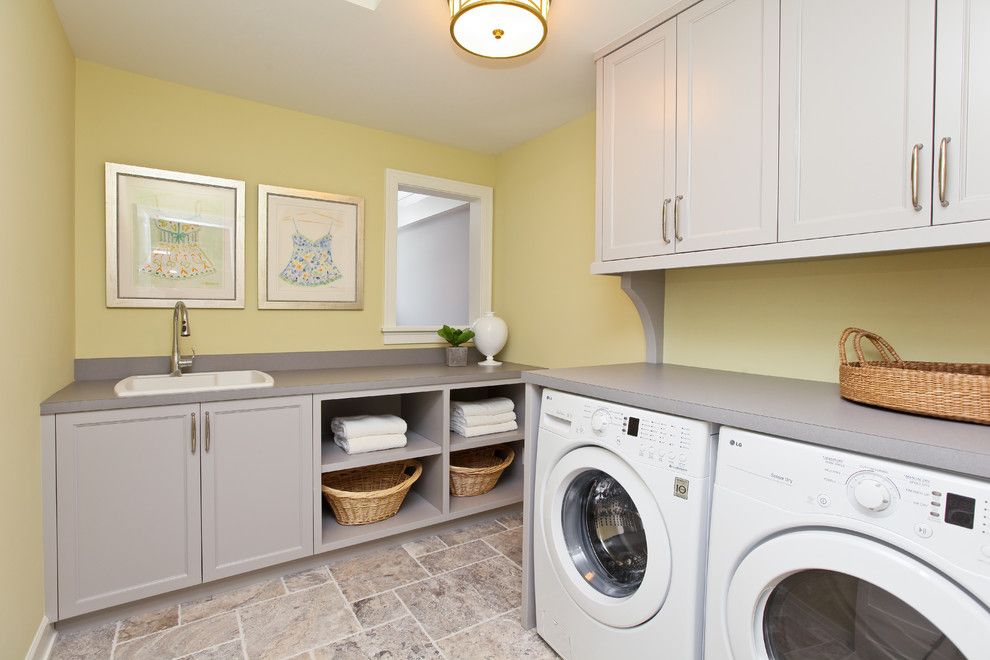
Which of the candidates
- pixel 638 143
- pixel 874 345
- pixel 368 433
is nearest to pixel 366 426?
pixel 368 433

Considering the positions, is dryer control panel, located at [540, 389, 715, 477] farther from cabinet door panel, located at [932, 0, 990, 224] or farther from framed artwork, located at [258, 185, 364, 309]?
framed artwork, located at [258, 185, 364, 309]

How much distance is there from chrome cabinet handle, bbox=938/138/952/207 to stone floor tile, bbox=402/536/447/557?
2.33 m

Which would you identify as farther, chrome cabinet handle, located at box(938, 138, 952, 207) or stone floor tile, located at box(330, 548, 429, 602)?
stone floor tile, located at box(330, 548, 429, 602)

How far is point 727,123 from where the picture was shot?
1627mm

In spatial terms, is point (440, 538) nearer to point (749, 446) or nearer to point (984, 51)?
point (749, 446)

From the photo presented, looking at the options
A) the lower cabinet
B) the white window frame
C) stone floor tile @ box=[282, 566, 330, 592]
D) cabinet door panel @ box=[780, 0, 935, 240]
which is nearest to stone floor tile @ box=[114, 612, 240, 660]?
the lower cabinet

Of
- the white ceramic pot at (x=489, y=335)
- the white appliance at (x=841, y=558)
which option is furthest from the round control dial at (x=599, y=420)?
the white ceramic pot at (x=489, y=335)

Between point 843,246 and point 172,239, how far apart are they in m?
2.70

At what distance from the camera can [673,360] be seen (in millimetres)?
2252

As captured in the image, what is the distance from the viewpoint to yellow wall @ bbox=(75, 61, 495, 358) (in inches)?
87.0

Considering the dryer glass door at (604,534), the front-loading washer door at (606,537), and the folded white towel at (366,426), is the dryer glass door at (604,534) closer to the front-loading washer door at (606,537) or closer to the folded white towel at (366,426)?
the front-loading washer door at (606,537)

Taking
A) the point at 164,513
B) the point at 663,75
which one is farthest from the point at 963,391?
the point at 164,513

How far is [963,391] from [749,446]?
446 mm

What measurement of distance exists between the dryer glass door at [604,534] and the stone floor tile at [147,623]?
1533 millimetres
